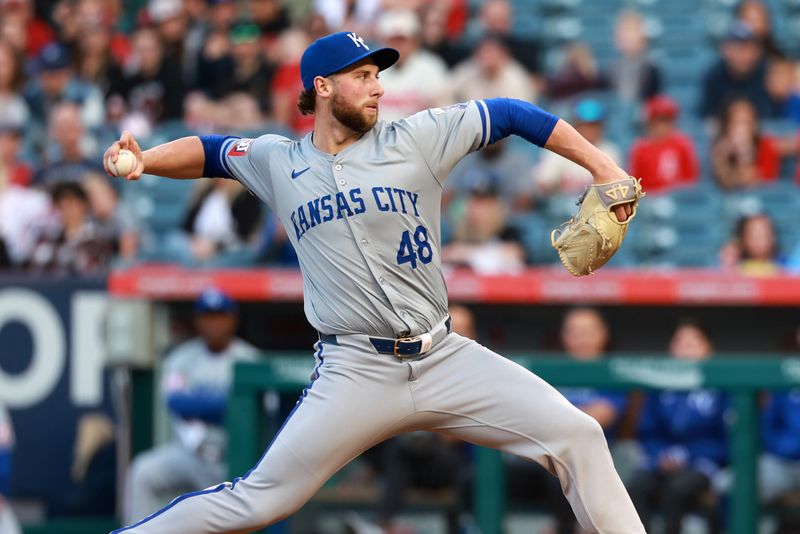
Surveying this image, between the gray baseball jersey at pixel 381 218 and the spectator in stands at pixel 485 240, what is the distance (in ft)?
11.1

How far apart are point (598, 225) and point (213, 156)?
1275 mm

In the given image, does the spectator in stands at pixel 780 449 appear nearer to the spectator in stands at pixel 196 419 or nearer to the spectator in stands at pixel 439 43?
the spectator in stands at pixel 196 419

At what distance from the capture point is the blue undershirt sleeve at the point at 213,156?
4.65m

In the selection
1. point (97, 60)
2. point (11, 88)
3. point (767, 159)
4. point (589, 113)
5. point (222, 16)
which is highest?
point (222, 16)

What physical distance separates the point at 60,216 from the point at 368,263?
16.6 feet

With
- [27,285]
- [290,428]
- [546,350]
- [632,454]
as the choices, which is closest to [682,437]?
[632,454]

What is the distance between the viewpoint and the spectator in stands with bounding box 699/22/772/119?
9.69 metres

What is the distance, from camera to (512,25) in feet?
35.7

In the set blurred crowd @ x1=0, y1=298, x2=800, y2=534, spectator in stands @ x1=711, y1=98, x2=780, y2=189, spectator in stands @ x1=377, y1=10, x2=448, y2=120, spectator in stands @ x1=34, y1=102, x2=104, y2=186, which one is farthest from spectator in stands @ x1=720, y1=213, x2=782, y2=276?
spectator in stands @ x1=34, y1=102, x2=104, y2=186

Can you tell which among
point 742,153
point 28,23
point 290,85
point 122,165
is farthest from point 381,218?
point 28,23

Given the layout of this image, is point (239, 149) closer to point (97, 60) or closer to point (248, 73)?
point (248, 73)

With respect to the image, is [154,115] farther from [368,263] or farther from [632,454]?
[368,263]

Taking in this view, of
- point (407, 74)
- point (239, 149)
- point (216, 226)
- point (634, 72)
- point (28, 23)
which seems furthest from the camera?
point (28, 23)

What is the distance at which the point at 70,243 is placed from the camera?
A: 28.9 feet
